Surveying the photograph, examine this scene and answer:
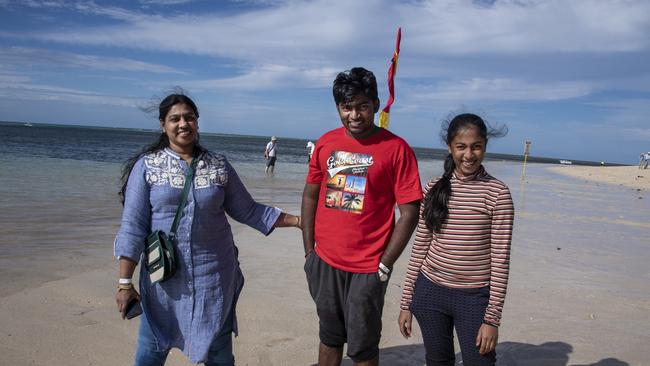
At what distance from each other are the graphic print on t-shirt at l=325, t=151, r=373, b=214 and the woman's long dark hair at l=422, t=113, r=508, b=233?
1.23 feet

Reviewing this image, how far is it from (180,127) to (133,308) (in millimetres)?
970

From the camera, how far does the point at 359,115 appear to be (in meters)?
2.67

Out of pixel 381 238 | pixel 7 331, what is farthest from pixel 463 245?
pixel 7 331

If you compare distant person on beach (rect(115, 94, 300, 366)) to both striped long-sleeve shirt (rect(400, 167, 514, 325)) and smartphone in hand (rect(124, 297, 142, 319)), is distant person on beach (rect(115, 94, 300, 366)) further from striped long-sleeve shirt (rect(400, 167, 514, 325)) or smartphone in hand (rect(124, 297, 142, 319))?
striped long-sleeve shirt (rect(400, 167, 514, 325))

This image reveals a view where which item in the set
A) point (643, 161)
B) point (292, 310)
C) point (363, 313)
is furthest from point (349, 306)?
point (643, 161)

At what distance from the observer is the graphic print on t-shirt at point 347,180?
2676mm

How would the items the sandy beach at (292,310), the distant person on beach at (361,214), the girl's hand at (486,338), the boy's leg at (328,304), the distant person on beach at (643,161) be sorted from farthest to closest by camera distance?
the distant person on beach at (643,161)
the sandy beach at (292,310)
the boy's leg at (328,304)
the distant person on beach at (361,214)
the girl's hand at (486,338)

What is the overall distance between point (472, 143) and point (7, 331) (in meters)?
3.76

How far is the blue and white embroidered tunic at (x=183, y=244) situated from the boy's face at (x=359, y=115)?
76cm

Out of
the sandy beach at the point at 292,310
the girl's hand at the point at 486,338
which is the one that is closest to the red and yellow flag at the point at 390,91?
the girl's hand at the point at 486,338

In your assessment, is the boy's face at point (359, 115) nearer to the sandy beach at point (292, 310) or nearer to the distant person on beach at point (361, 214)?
the distant person on beach at point (361, 214)

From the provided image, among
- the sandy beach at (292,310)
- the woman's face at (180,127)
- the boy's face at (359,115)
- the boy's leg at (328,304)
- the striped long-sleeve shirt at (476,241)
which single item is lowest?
the sandy beach at (292,310)

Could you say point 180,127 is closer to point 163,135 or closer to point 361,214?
point 163,135

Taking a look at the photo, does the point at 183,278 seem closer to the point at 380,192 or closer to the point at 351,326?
the point at 351,326
